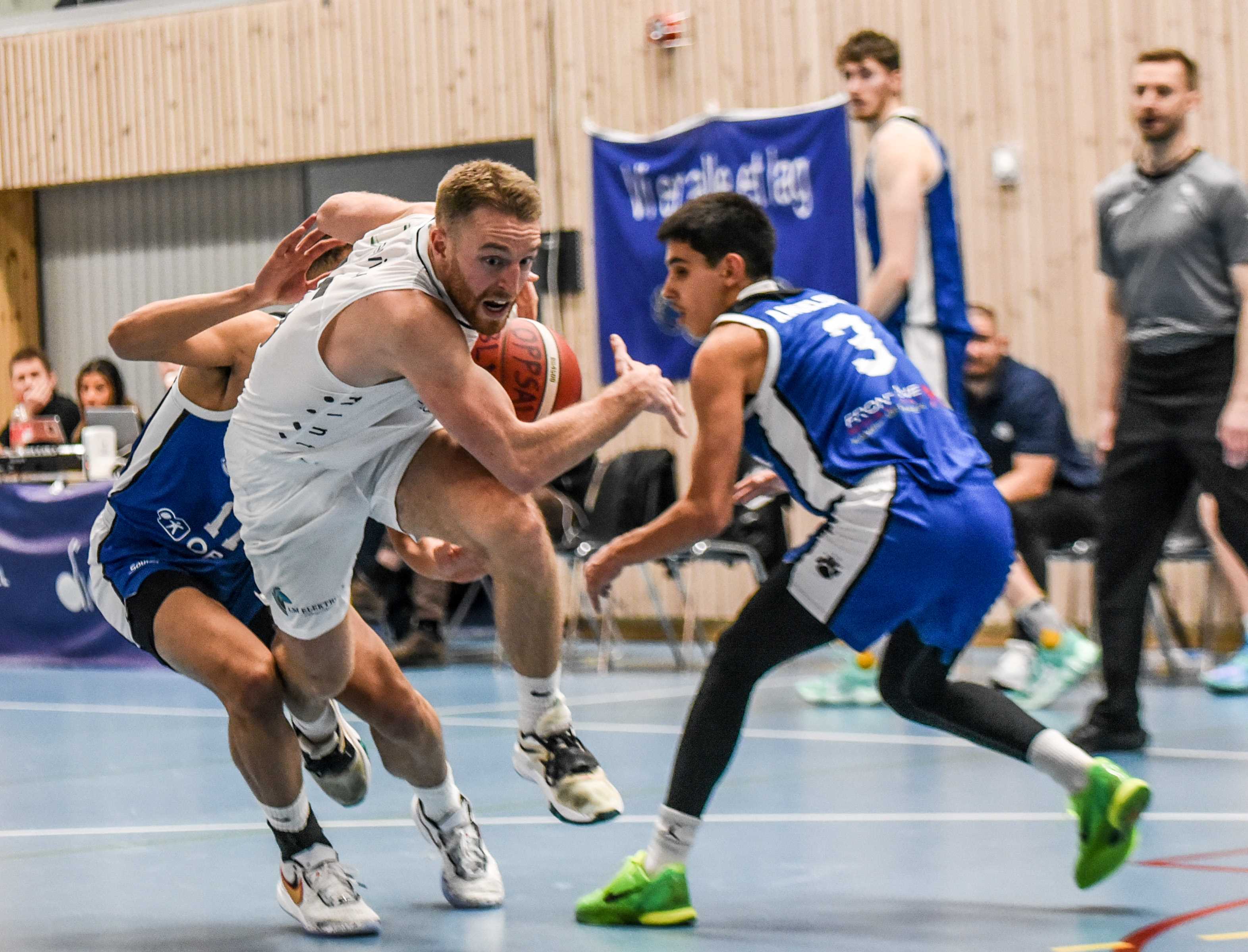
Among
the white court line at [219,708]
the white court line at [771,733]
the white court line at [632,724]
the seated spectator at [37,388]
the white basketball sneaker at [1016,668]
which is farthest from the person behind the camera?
the seated spectator at [37,388]

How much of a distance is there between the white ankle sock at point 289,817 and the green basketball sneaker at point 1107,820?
1789 millimetres

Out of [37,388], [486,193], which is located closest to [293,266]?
[486,193]

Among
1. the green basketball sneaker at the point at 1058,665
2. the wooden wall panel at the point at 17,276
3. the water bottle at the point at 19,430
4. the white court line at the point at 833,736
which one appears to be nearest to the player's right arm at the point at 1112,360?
the white court line at the point at 833,736

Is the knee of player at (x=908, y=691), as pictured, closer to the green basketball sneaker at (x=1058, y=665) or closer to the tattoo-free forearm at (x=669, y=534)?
the tattoo-free forearm at (x=669, y=534)

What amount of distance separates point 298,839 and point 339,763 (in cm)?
39

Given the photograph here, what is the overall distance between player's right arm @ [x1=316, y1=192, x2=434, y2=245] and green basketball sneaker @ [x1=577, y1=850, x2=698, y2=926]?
5.30 feet

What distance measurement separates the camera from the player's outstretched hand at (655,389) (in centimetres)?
353

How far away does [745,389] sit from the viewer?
12.8ft

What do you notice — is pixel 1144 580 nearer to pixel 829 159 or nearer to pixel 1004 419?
pixel 1004 419

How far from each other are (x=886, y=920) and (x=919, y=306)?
8.45ft

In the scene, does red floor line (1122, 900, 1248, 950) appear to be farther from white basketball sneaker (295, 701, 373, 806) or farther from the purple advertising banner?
the purple advertising banner

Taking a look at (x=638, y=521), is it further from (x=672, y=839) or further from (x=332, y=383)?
(x=332, y=383)

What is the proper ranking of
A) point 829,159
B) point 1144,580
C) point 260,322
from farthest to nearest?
point 829,159 < point 1144,580 < point 260,322

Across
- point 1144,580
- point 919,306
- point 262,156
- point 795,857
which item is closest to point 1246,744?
point 1144,580
